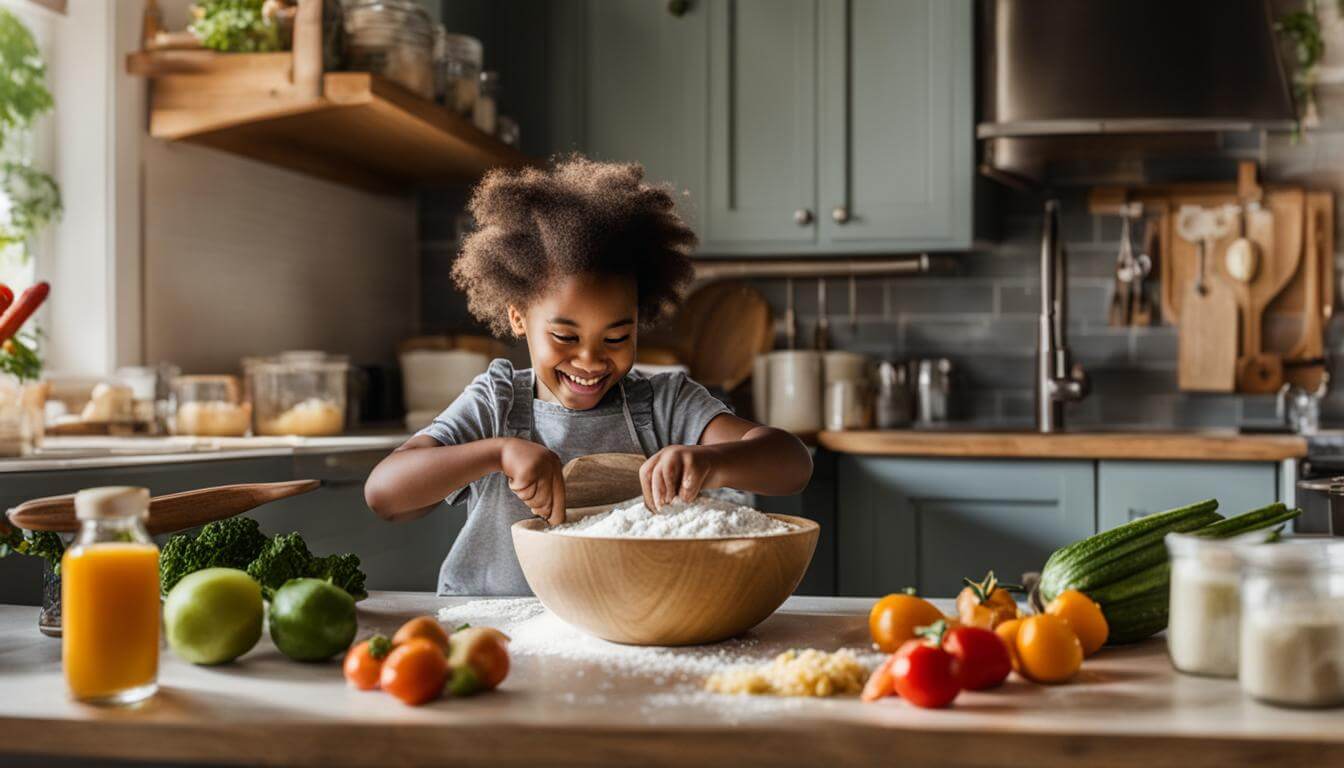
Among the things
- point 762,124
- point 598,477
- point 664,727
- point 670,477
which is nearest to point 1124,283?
point 762,124

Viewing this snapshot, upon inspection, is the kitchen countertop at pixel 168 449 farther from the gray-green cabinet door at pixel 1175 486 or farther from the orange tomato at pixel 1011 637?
the gray-green cabinet door at pixel 1175 486

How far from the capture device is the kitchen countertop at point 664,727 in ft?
2.71

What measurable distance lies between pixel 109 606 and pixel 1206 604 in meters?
0.79

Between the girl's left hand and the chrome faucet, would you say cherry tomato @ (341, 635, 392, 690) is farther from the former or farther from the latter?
the chrome faucet

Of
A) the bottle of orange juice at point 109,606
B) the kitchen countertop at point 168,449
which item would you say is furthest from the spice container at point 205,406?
the bottle of orange juice at point 109,606

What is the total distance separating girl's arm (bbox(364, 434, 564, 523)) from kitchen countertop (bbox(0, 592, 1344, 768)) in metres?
0.34

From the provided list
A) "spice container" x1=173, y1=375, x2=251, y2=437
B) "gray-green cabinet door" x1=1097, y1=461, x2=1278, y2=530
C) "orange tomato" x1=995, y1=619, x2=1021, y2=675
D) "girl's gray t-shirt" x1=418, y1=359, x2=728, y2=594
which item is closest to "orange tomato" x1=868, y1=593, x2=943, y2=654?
"orange tomato" x1=995, y1=619, x2=1021, y2=675

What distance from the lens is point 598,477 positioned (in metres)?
1.43

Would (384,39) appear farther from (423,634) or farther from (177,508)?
(423,634)

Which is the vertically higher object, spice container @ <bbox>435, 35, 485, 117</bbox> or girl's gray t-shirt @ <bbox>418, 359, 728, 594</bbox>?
spice container @ <bbox>435, 35, 485, 117</bbox>

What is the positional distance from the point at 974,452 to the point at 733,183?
957mm

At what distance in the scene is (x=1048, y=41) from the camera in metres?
3.17

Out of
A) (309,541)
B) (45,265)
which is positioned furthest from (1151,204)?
(45,265)

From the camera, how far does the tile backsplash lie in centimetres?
340
